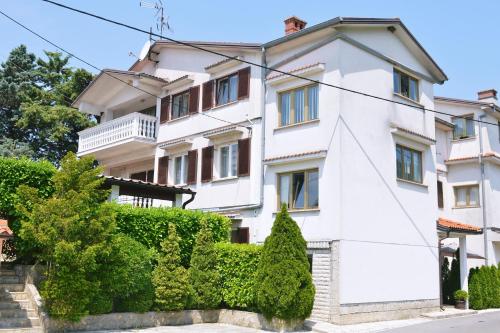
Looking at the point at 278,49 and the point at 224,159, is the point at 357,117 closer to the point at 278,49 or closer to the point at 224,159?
the point at 278,49

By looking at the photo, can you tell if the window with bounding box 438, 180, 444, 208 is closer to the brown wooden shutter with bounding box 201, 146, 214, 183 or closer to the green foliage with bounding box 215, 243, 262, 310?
the brown wooden shutter with bounding box 201, 146, 214, 183

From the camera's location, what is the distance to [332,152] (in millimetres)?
18203

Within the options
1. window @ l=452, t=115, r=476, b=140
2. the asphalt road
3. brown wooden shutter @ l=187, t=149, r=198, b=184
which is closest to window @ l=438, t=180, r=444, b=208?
window @ l=452, t=115, r=476, b=140

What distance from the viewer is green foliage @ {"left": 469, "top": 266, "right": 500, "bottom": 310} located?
75.7 feet

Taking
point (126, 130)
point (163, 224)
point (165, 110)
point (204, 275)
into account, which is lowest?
point (204, 275)

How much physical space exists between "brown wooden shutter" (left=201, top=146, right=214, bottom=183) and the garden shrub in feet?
26.9

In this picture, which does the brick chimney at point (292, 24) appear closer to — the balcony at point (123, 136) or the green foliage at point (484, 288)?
the balcony at point (123, 136)

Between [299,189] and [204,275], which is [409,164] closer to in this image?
[299,189]

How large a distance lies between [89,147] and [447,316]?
64.6 ft

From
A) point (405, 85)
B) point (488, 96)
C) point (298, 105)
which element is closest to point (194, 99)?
point (298, 105)

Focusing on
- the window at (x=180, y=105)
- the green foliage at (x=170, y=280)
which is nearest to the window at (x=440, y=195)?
the window at (x=180, y=105)

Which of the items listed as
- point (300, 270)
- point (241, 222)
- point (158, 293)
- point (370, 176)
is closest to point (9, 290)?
point (158, 293)

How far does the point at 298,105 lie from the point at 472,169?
13.2 m

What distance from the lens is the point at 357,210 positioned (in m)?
18.2
